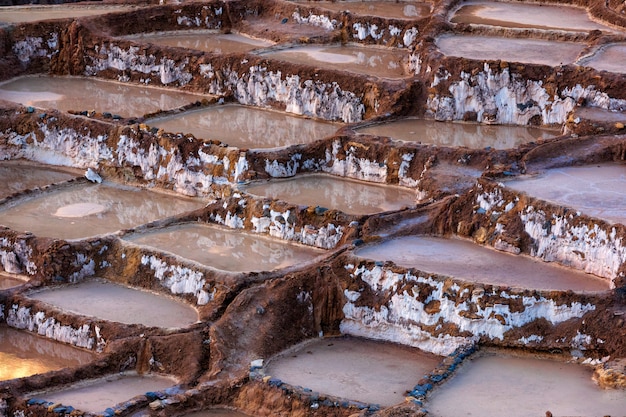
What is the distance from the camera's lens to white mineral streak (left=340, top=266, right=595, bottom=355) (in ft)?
56.3

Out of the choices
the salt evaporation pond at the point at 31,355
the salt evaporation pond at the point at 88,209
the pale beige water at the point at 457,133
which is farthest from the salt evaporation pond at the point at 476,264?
the salt evaporation pond at the point at 88,209

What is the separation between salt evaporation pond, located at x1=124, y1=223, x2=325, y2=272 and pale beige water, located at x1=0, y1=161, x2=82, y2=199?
4.15 meters

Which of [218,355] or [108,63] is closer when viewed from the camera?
[218,355]

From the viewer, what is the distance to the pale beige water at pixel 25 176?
79.2 feet

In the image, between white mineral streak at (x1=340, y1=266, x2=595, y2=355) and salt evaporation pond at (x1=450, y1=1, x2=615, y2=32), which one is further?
salt evaporation pond at (x1=450, y1=1, x2=615, y2=32)

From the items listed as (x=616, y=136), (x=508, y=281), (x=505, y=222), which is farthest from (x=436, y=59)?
(x=508, y=281)

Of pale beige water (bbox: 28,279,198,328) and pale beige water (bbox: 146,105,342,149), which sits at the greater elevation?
pale beige water (bbox: 146,105,342,149)

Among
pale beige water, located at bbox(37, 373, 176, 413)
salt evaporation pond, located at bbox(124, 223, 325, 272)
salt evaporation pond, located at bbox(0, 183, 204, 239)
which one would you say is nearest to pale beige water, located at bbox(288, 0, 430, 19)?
salt evaporation pond, located at bbox(0, 183, 204, 239)

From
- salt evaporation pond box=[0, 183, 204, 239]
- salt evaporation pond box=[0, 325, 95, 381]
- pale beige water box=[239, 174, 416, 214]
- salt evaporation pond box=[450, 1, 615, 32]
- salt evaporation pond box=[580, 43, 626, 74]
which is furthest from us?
salt evaporation pond box=[450, 1, 615, 32]

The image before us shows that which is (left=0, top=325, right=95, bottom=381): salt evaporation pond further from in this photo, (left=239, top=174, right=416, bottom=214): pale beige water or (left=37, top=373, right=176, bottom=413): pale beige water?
(left=239, top=174, right=416, bottom=214): pale beige water

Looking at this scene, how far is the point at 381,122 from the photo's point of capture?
23.7 meters

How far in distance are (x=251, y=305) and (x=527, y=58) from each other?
8.62m

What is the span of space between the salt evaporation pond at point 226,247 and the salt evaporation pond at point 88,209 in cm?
125

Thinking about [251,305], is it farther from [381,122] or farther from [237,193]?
[381,122]
